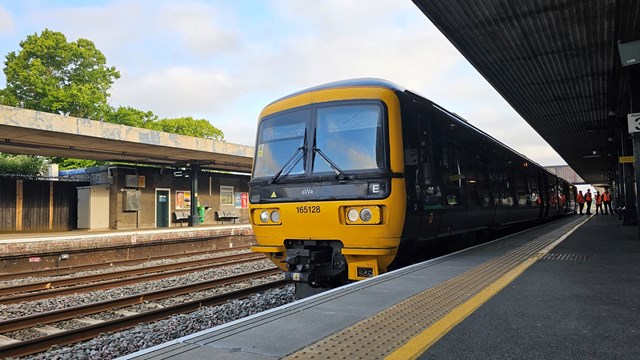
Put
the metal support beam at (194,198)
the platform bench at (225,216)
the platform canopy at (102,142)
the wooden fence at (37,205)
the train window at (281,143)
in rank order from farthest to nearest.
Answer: the platform bench at (225,216), the metal support beam at (194,198), the wooden fence at (37,205), the platform canopy at (102,142), the train window at (281,143)

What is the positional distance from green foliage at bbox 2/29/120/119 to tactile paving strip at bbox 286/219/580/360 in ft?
123

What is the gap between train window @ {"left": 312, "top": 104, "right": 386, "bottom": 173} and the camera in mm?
5703

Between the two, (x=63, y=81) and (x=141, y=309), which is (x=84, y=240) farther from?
(x=63, y=81)

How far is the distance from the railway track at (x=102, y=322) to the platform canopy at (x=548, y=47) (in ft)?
22.6

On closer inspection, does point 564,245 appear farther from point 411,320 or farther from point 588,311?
point 411,320

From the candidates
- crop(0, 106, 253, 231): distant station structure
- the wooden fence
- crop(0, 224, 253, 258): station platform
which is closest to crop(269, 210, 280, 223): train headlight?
crop(0, 224, 253, 258): station platform

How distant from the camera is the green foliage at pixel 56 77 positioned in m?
34.8

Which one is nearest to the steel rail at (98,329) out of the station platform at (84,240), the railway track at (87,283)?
the railway track at (87,283)

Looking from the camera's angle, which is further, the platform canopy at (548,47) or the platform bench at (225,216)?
the platform bench at (225,216)

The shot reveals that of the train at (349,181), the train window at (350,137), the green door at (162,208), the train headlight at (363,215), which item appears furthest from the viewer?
the green door at (162,208)

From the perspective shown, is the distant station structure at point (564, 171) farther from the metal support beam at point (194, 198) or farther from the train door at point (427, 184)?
the train door at point (427, 184)

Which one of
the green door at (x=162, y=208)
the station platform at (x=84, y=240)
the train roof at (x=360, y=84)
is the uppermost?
the train roof at (x=360, y=84)

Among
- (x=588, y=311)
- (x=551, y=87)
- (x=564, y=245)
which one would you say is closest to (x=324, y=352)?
(x=588, y=311)

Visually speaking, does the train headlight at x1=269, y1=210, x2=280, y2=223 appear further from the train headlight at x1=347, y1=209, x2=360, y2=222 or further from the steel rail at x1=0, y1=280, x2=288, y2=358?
the steel rail at x1=0, y1=280, x2=288, y2=358
